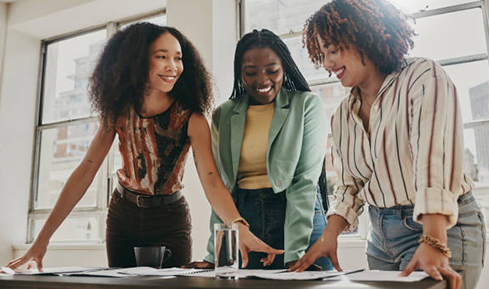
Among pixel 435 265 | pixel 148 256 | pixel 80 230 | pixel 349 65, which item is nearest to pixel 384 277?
pixel 435 265

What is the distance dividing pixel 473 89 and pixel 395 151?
1.54 metres

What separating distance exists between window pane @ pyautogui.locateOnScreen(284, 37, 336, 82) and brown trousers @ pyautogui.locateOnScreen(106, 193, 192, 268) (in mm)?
1449

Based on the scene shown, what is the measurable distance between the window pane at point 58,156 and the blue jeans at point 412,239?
281 centimetres

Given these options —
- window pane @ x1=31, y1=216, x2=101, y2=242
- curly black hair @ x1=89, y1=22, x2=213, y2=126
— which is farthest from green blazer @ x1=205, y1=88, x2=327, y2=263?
window pane @ x1=31, y1=216, x2=101, y2=242

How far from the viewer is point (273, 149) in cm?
151

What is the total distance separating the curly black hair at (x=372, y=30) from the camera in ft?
3.75

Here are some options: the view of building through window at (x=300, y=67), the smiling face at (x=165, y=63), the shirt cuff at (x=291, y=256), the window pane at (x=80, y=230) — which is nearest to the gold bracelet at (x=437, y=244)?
the shirt cuff at (x=291, y=256)

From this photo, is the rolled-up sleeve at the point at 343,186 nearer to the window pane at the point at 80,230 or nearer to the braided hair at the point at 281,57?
the braided hair at the point at 281,57

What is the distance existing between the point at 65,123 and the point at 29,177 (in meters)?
0.51

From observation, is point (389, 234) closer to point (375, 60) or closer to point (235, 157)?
point (375, 60)

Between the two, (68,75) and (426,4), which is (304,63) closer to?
(426,4)

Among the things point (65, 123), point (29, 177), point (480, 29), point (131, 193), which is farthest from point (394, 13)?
point (29, 177)

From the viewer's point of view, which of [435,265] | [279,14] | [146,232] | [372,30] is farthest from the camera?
[279,14]

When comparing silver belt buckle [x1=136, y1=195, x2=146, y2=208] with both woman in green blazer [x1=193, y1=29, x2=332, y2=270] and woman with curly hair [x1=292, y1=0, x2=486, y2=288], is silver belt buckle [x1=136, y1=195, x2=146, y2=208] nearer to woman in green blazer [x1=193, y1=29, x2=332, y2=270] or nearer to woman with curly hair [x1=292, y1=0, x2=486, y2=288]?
woman in green blazer [x1=193, y1=29, x2=332, y2=270]
